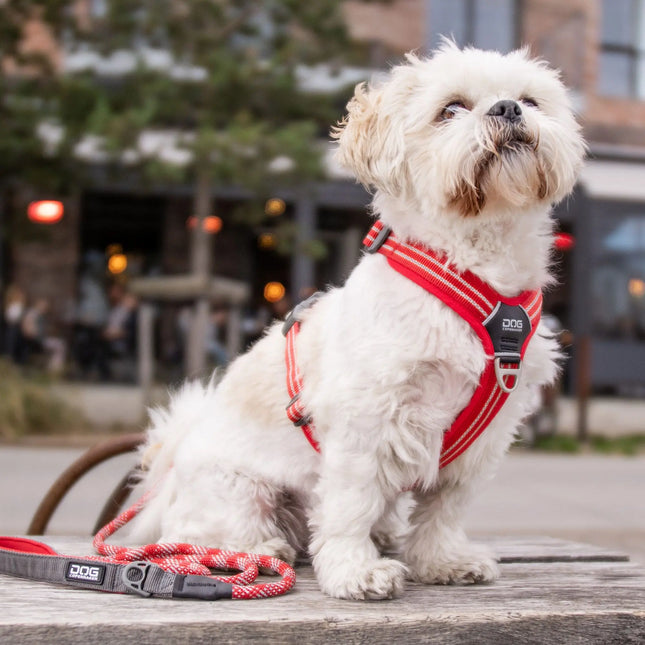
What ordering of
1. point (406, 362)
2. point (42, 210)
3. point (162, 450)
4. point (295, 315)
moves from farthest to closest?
point (42, 210), point (162, 450), point (295, 315), point (406, 362)

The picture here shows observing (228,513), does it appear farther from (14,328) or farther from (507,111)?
(14,328)

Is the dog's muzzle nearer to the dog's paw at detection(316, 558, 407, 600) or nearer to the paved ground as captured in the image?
the dog's paw at detection(316, 558, 407, 600)

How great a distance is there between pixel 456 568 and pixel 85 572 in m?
0.99

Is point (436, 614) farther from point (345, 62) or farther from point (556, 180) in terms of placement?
point (345, 62)

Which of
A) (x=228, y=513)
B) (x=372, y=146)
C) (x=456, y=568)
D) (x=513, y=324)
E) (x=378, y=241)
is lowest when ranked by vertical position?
(x=456, y=568)

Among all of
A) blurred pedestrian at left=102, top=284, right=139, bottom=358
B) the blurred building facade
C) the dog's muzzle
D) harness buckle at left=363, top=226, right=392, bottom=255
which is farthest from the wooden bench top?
blurred pedestrian at left=102, top=284, right=139, bottom=358

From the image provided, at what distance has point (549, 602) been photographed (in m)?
2.12

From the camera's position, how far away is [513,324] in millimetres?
2219

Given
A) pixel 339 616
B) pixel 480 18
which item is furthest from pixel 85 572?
pixel 480 18

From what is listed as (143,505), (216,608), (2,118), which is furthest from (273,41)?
(216,608)

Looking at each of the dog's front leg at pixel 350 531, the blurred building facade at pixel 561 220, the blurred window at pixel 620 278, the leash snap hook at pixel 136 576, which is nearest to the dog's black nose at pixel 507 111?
the dog's front leg at pixel 350 531

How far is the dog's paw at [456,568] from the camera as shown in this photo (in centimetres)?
242

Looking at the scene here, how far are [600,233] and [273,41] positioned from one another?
9235mm

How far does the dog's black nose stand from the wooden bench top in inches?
46.1
